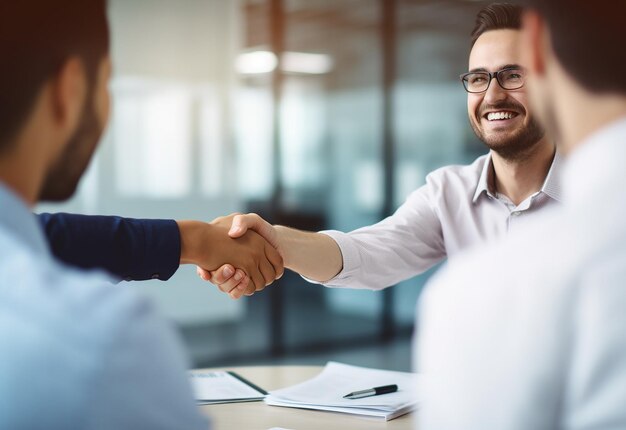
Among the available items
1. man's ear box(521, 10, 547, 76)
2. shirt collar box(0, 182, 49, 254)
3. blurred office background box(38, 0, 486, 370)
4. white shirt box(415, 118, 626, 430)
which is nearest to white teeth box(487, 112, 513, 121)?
man's ear box(521, 10, 547, 76)

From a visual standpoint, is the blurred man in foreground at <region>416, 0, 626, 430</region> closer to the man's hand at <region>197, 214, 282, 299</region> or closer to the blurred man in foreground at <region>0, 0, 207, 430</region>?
the blurred man in foreground at <region>0, 0, 207, 430</region>

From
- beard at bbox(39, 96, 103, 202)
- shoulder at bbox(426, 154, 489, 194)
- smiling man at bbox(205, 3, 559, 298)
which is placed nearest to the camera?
beard at bbox(39, 96, 103, 202)

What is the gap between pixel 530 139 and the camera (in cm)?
203

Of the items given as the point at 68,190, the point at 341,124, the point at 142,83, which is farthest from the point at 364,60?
the point at 68,190

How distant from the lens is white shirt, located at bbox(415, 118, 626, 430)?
63 centimetres

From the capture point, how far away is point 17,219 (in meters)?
0.75

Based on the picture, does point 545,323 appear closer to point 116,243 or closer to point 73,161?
point 73,161

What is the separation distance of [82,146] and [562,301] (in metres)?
0.57

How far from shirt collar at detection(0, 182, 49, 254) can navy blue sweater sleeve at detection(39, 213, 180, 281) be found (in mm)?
711

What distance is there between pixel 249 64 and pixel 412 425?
11.8ft

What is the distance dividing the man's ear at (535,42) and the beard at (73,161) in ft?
1.69

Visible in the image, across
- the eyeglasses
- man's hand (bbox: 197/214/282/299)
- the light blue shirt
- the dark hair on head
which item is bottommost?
man's hand (bbox: 197/214/282/299)

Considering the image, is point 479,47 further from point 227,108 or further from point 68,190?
point 227,108

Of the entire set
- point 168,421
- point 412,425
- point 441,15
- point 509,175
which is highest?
point 441,15
